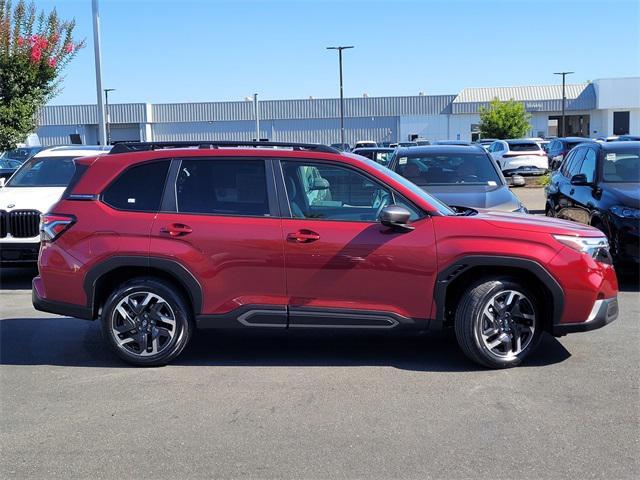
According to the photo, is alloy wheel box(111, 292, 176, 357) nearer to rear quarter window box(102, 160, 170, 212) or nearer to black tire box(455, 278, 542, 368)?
rear quarter window box(102, 160, 170, 212)

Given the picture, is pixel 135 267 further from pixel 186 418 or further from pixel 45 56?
pixel 45 56

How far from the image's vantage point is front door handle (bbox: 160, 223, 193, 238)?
18.9 feet

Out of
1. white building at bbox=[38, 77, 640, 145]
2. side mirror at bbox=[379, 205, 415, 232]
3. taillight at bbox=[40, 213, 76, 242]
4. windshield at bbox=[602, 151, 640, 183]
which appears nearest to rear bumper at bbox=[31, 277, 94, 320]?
taillight at bbox=[40, 213, 76, 242]

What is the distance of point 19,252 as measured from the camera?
30.5 feet

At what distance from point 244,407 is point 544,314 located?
8.33 ft

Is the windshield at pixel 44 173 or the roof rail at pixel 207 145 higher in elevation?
the roof rail at pixel 207 145

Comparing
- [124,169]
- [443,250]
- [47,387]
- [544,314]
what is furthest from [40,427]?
[544,314]

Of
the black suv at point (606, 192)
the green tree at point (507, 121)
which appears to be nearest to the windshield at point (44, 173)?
the black suv at point (606, 192)

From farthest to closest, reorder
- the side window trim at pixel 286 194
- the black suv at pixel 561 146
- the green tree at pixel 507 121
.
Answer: the green tree at pixel 507 121
the black suv at pixel 561 146
the side window trim at pixel 286 194

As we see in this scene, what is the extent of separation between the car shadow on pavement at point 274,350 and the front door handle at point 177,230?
1.13 m

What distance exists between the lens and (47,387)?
218 inches

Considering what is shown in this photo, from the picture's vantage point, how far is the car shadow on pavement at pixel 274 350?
6035 millimetres

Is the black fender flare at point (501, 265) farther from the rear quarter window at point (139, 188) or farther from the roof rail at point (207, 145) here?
the rear quarter window at point (139, 188)

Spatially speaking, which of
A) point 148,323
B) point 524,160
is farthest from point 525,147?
point 148,323
